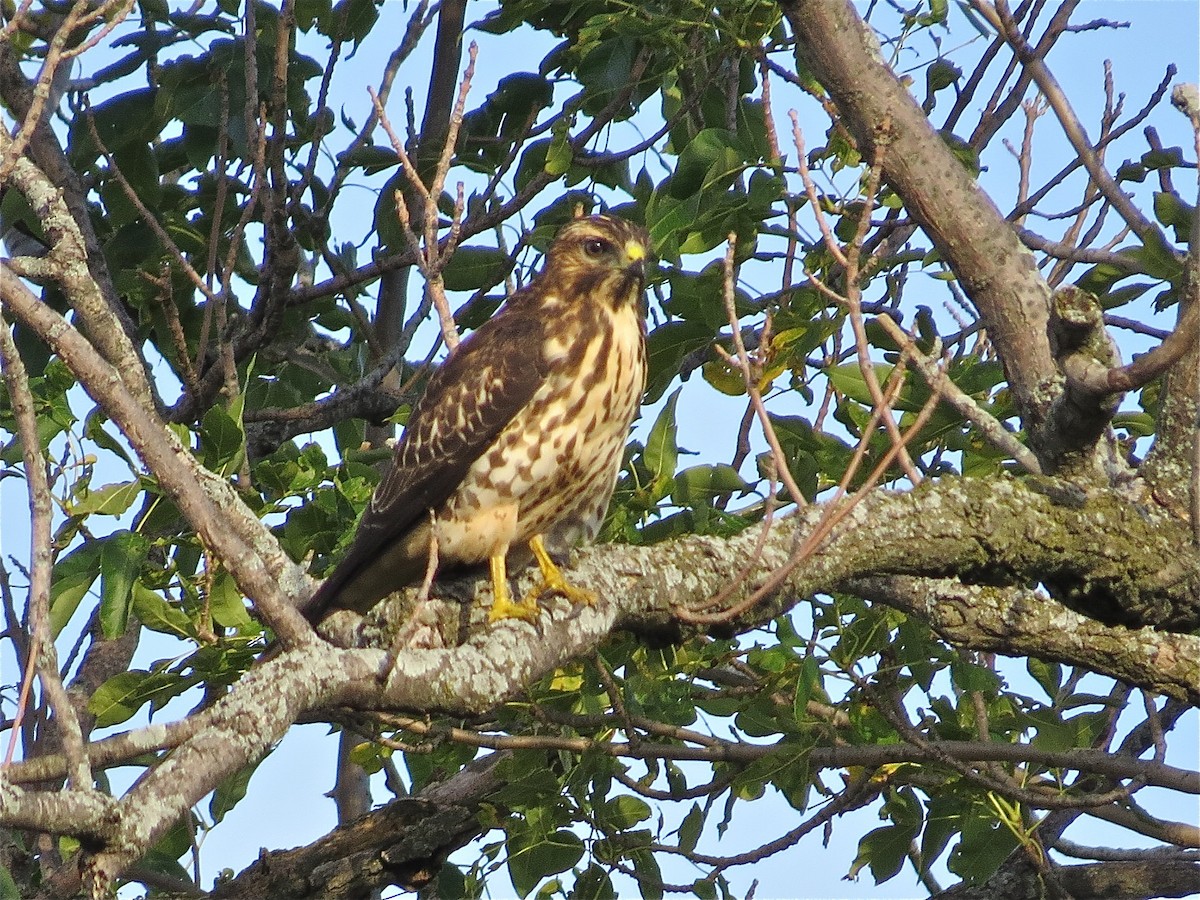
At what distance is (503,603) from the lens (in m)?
3.80

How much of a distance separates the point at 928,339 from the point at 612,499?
1095 millimetres

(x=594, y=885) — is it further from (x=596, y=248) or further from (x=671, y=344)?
(x=596, y=248)

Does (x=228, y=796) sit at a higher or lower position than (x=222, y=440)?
lower

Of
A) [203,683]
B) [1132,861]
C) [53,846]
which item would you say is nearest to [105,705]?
[203,683]

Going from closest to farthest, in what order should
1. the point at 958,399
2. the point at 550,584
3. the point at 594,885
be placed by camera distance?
the point at 958,399 → the point at 550,584 → the point at 594,885

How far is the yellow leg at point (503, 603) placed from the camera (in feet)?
10.6

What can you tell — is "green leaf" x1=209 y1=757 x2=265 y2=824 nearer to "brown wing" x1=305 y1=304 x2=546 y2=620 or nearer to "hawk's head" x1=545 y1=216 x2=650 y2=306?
"brown wing" x1=305 y1=304 x2=546 y2=620

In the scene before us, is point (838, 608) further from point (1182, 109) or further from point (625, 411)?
point (1182, 109)

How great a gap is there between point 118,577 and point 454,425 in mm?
1062

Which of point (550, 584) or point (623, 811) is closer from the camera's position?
point (550, 584)

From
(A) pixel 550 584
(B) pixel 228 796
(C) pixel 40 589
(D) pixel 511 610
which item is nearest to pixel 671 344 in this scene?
(A) pixel 550 584

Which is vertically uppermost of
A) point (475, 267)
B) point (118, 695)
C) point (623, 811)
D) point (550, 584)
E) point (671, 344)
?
point (475, 267)

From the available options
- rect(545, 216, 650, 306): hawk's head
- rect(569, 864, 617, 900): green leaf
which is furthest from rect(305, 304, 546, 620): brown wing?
rect(569, 864, 617, 900): green leaf

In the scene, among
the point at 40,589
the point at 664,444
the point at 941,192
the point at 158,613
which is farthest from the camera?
the point at 664,444
